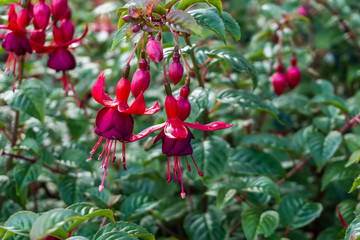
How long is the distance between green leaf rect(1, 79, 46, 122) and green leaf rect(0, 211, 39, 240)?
1.22 ft

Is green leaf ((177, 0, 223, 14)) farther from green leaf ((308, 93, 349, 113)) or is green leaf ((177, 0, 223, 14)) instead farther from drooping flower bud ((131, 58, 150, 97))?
green leaf ((308, 93, 349, 113))

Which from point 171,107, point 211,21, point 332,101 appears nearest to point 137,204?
point 171,107

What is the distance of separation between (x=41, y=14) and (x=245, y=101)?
1.89 ft

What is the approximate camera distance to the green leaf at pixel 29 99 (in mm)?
1050

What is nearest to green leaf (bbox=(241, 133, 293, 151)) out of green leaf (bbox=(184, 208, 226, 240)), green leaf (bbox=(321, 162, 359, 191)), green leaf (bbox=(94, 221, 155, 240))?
green leaf (bbox=(321, 162, 359, 191))

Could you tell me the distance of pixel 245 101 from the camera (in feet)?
3.59

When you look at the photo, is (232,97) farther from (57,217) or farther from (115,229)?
(57,217)

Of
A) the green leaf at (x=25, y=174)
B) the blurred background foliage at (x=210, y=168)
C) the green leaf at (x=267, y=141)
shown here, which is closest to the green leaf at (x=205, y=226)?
the blurred background foliage at (x=210, y=168)

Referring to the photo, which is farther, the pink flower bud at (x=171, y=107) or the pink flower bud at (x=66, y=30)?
the pink flower bud at (x=66, y=30)

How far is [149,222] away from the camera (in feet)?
3.94

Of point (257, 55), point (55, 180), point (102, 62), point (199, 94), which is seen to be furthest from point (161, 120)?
point (102, 62)

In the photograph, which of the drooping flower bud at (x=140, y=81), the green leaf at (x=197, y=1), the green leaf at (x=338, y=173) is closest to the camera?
the drooping flower bud at (x=140, y=81)

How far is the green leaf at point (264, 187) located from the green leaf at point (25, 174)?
22.3 inches

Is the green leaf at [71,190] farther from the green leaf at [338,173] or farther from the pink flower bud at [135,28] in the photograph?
the green leaf at [338,173]
